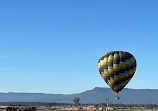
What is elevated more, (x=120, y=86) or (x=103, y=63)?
(x=103, y=63)

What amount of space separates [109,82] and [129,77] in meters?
6.45

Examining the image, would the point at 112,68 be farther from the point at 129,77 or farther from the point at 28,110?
the point at 28,110

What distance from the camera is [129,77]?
340ft

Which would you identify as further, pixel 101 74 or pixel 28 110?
pixel 28 110

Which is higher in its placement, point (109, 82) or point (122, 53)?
point (122, 53)

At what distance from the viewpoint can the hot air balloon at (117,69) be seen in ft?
332

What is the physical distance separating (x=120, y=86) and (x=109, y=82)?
3.52 metres

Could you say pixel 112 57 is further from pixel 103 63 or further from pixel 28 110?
pixel 28 110

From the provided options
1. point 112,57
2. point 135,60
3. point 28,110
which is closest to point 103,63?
point 112,57

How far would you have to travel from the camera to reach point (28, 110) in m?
196

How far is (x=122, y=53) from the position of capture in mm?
103312

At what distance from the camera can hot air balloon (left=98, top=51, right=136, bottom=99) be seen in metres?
101

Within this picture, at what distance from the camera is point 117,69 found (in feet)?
333

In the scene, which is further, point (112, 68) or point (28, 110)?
point (28, 110)
